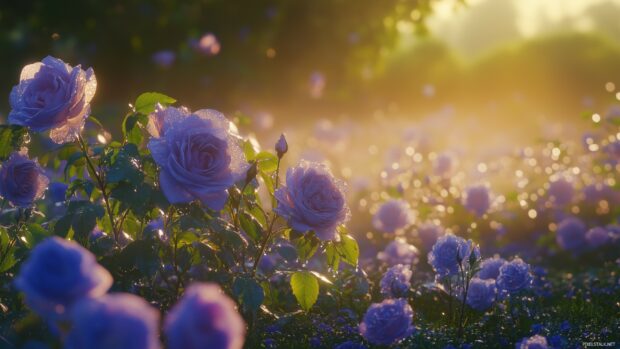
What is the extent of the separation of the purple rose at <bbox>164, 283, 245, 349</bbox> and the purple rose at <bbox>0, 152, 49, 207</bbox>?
1622 millimetres

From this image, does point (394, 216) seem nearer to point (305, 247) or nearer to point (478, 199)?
point (478, 199)

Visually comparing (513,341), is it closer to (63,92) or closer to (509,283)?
(509,283)

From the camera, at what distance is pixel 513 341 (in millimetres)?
3035

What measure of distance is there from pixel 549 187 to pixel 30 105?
16.0 ft

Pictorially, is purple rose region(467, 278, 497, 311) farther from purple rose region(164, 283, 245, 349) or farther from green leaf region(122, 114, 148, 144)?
purple rose region(164, 283, 245, 349)

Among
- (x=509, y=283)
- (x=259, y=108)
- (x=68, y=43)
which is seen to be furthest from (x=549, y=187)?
(x=68, y=43)

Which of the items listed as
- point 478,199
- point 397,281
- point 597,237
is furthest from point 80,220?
point 597,237

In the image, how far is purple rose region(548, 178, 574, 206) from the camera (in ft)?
19.4

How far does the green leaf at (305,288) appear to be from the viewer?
8.50ft

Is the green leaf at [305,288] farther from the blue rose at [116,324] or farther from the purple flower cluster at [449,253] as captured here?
the blue rose at [116,324]

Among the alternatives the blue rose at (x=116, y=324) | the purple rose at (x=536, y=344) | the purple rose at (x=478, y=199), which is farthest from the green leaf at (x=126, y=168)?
the purple rose at (x=478, y=199)

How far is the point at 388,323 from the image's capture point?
252 cm

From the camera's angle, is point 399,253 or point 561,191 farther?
point 561,191

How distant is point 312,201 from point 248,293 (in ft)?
1.28
